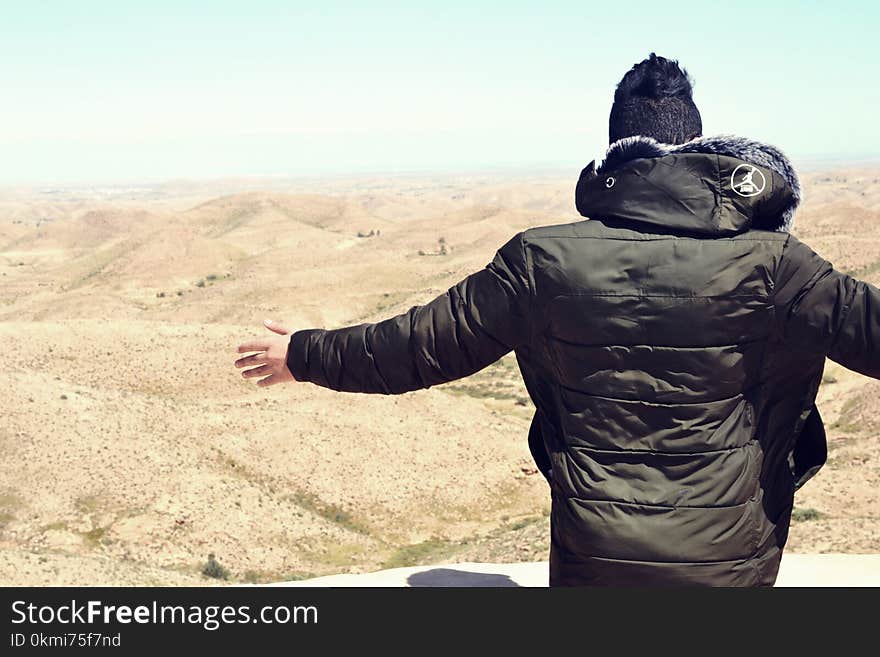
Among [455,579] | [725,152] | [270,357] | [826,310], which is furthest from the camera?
[455,579]

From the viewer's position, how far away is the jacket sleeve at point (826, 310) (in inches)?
92.8

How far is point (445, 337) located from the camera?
2604 mm

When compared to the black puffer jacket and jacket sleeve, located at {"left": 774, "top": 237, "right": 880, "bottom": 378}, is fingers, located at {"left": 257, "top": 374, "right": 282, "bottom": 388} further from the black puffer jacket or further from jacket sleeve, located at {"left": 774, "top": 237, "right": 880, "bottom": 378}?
jacket sleeve, located at {"left": 774, "top": 237, "right": 880, "bottom": 378}

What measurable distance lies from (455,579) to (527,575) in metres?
0.59

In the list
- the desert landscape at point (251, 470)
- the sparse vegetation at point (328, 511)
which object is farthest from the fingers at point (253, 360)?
the sparse vegetation at point (328, 511)

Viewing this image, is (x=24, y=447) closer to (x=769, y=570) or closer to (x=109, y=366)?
(x=109, y=366)

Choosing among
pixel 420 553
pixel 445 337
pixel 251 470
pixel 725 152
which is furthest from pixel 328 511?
pixel 725 152

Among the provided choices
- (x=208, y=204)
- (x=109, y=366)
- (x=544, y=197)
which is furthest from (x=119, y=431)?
(x=544, y=197)

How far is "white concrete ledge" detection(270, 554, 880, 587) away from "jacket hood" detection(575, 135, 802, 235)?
14.1 feet

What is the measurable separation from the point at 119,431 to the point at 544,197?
13013 centimetres

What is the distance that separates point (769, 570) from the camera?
2.66 metres

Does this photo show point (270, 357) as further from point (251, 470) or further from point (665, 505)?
point (251, 470)

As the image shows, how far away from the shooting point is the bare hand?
2.91 metres

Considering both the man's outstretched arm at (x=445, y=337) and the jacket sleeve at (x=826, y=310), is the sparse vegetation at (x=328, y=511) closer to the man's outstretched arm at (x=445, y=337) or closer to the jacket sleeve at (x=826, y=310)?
the man's outstretched arm at (x=445, y=337)
